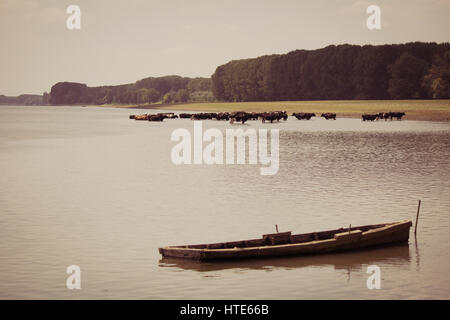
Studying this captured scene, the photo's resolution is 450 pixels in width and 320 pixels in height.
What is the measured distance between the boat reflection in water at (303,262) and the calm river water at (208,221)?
57mm

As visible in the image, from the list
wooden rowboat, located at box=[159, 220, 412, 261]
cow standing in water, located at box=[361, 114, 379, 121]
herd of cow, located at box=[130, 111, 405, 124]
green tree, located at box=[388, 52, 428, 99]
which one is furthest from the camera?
green tree, located at box=[388, 52, 428, 99]

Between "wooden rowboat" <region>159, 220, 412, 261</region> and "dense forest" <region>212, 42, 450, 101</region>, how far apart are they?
109730 millimetres

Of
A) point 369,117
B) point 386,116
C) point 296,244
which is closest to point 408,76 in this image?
point 386,116

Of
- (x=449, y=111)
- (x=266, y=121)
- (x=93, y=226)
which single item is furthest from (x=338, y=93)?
(x=93, y=226)

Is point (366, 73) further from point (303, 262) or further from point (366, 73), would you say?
point (303, 262)

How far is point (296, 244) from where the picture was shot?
19.5 meters

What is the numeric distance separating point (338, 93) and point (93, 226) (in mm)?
156978

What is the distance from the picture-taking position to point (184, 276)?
17.9m

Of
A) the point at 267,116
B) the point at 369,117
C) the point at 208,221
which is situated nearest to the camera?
the point at 208,221

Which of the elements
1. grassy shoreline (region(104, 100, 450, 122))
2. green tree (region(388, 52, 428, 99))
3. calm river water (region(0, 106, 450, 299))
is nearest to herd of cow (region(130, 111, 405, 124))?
grassy shoreline (region(104, 100, 450, 122))

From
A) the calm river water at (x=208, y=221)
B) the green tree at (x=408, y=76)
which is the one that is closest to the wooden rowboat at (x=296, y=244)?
the calm river water at (x=208, y=221)

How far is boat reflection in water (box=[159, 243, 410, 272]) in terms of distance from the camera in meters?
18.7

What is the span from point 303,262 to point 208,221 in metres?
6.63

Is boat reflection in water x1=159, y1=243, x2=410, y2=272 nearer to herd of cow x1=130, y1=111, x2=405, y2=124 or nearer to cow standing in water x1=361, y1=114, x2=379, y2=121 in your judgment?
herd of cow x1=130, y1=111, x2=405, y2=124
